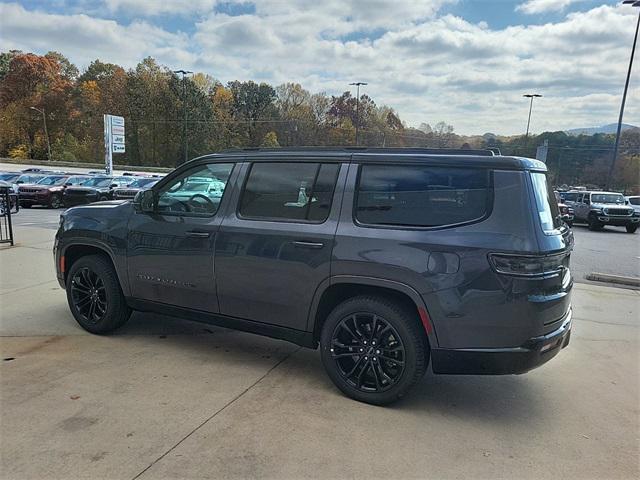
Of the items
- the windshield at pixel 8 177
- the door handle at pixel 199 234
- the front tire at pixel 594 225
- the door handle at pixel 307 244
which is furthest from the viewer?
Answer: the windshield at pixel 8 177

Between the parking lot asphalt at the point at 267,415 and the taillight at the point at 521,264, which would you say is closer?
the parking lot asphalt at the point at 267,415

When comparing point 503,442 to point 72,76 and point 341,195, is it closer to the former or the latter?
point 341,195

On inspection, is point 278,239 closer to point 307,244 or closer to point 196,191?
point 307,244

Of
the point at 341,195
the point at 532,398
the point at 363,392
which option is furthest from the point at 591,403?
the point at 341,195

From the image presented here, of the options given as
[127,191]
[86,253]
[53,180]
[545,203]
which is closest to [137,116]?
[53,180]

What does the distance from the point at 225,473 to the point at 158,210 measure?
2.52 meters

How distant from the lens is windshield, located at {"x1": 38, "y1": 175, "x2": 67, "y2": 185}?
22172 mm

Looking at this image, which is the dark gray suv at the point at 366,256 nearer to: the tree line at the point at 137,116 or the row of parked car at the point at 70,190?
the row of parked car at the point at 70,190

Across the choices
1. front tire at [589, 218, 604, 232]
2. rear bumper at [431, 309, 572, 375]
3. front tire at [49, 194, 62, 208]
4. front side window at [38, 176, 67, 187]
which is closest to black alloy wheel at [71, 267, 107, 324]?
rear bumper at [431, 309, 572, 375]

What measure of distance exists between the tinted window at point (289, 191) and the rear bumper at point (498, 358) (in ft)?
4.37

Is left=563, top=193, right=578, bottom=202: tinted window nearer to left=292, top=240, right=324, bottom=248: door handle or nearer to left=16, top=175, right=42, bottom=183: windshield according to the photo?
left=292, top=240, right=324, bottom=248: door handle

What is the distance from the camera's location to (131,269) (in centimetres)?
438

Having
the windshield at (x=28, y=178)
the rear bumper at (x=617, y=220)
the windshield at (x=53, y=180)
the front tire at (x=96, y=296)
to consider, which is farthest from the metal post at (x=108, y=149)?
the front tire at (x=96, y=296)

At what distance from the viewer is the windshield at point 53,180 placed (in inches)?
873
